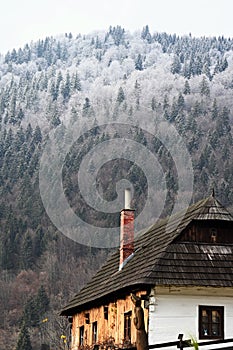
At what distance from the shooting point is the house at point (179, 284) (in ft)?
74.5

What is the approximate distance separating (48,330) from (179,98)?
109m

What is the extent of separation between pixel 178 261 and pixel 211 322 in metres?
1.96

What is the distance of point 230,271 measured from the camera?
76.4ft

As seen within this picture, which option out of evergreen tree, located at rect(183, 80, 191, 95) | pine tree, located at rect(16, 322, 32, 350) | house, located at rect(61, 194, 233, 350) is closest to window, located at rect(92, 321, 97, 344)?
house, located at rect(61, 194, 233, 350)

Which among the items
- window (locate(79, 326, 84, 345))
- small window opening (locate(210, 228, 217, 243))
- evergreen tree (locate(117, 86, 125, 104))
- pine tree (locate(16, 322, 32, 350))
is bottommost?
pine tree (locate(16, 322, 32, 350))

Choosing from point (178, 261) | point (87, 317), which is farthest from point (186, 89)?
point (178, 261)

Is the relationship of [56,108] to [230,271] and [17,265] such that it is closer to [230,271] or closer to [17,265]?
[17,265]

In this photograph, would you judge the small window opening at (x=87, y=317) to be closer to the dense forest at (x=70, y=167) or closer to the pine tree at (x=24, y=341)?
the dense forest at (x=70, y=167)

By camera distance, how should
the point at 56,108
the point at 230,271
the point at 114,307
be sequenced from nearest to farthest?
1. the point at 230,271
2. the point at 114,307
3. the point at 56,108

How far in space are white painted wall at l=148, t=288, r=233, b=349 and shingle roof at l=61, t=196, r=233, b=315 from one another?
466 millimetres

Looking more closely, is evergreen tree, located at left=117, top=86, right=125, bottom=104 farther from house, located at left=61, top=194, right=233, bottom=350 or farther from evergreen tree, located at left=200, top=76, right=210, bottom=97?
house, located at left=61, top=194, right=233, bottom=350

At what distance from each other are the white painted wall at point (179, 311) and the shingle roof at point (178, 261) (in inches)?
18.4

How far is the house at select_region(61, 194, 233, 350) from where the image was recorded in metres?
22.7

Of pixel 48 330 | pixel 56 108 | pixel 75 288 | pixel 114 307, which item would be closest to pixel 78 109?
pixel 56 108
